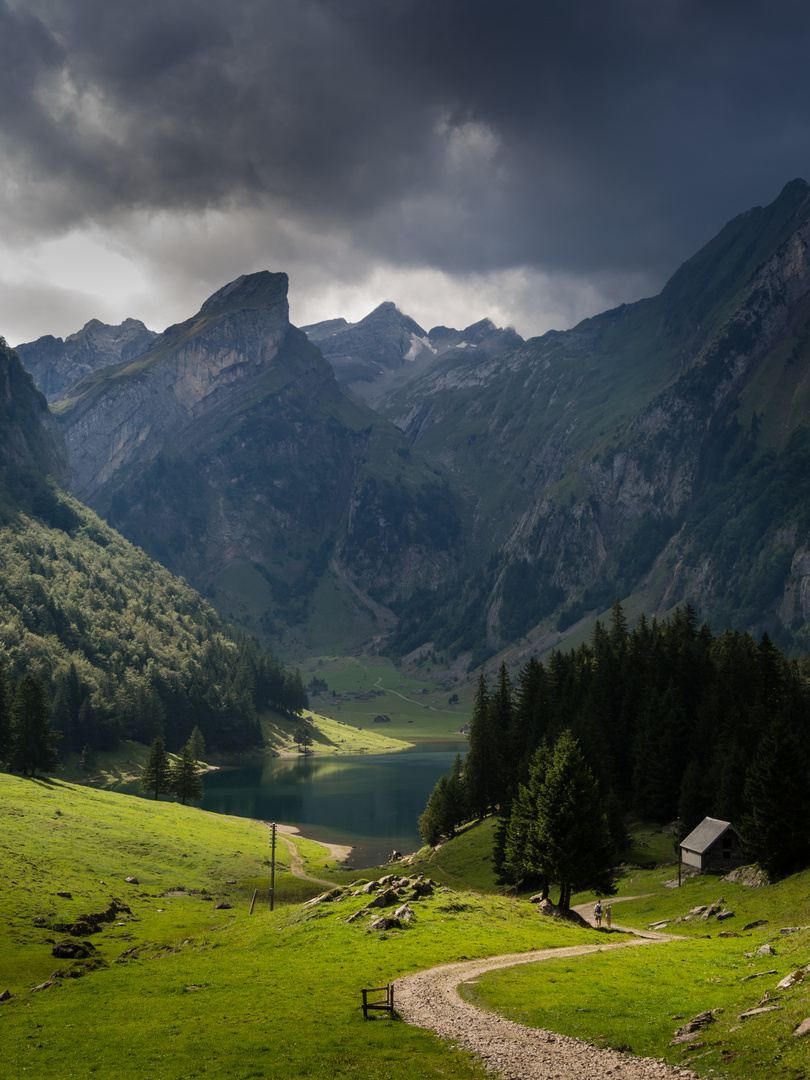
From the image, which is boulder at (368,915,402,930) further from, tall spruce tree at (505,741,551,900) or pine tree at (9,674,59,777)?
pine tree at (9,674,59,777)

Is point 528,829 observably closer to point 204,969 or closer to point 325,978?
point 204,969

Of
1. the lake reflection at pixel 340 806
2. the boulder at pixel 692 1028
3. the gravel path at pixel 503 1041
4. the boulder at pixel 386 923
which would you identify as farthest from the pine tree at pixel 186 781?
the boulder at pixel 692 1028

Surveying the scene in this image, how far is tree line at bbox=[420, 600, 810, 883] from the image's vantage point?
65.6 m

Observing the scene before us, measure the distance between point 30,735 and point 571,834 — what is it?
104 meters

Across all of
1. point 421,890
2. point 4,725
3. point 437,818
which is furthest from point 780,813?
point 4,725

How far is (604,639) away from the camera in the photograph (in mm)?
127875

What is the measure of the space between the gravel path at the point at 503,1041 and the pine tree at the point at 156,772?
118m

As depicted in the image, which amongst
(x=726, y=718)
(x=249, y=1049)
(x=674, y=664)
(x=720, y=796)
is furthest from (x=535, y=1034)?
(x=674, y=664)

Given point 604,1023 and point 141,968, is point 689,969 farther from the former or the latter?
point 141,968

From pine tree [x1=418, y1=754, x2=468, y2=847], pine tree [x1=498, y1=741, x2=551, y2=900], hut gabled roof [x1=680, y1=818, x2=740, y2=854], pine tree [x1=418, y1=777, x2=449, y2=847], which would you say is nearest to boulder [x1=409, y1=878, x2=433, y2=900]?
pine tree [x1=498, y1=741, x2=551, y2=900]

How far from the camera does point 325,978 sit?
129 ft

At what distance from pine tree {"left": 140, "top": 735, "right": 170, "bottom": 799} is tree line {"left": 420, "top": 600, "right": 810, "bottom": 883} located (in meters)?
56.5

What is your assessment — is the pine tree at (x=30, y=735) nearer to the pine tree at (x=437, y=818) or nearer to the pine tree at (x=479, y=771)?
the pine tree at (x=437, y=818)

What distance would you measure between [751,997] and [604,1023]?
18.6 feet
